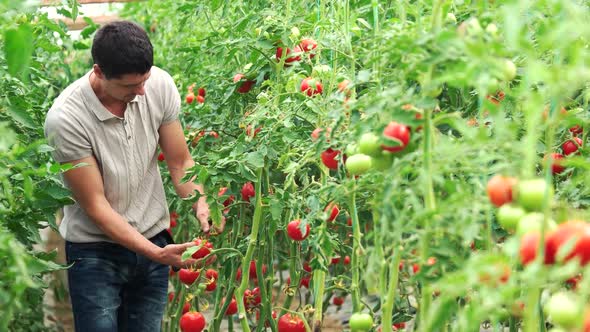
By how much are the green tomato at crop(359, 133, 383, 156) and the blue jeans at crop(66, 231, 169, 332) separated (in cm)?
142

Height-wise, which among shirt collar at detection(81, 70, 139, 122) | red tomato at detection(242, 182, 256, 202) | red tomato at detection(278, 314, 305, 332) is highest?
shirt collar at detection(81, 70, 139, 122)

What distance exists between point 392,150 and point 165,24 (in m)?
3.94

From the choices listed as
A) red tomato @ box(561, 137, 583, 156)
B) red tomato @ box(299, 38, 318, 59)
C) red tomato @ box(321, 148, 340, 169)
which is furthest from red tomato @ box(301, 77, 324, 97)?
red tomato @ box(561, 137, 583, 156)

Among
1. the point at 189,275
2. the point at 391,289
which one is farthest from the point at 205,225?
the point at 391,289

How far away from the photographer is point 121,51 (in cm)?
245

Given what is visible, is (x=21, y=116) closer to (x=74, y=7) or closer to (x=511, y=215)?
(x=74, y=7)

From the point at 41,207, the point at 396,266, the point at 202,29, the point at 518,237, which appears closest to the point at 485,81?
the point at 518,237

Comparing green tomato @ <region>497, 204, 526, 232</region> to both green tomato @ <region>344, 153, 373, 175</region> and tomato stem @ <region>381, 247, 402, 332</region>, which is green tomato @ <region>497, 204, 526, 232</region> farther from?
green tomato @ <region>344, 153, 373, 175</region>

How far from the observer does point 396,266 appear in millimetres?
1529

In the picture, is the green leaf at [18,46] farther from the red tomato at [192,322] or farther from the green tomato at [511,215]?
the red tomato at [192,322]

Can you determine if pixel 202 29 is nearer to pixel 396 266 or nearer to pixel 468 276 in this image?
pixel 396 266

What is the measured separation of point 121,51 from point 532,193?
1.52 metres

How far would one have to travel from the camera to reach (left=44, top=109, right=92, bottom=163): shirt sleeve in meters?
2.55

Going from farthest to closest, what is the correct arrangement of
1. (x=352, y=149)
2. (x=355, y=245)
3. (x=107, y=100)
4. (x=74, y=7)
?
(x=74, y=7) → (x=107, y=100) → (x=355, y=245) → (x=352, y=149)
